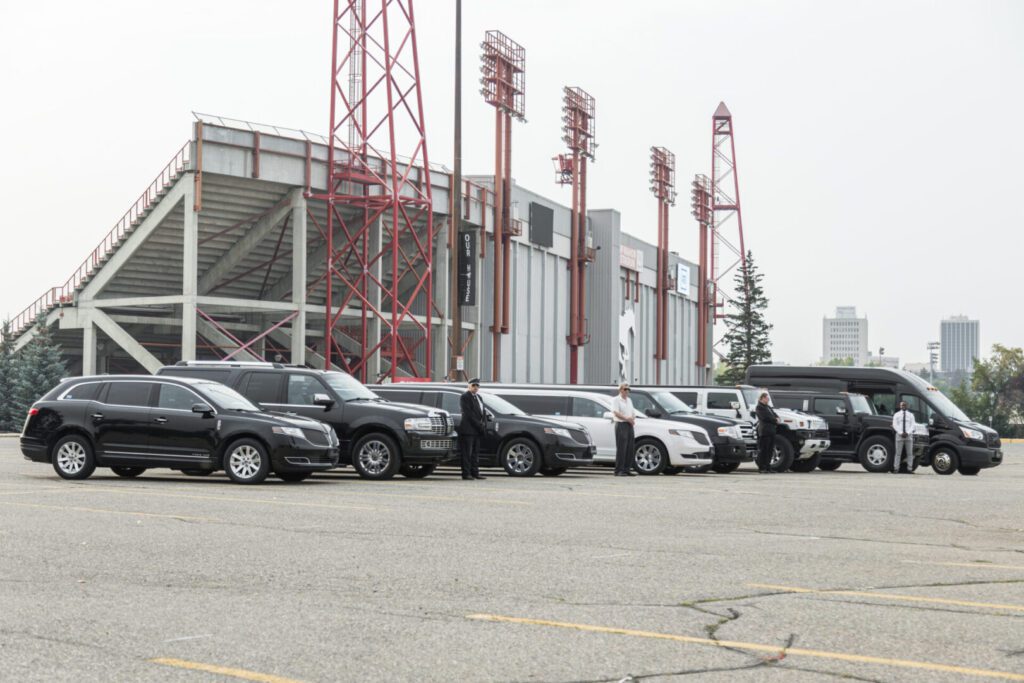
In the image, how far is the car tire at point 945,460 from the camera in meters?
28.8

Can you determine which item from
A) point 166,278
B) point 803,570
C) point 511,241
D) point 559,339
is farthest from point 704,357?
point 803,570

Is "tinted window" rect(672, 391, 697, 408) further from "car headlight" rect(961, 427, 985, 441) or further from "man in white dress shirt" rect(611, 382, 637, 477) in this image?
"car headlight" rect(961, 427, 985, 441)

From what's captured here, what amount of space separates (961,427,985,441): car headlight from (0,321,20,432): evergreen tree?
3805cm

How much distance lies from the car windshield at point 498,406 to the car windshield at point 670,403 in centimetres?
322

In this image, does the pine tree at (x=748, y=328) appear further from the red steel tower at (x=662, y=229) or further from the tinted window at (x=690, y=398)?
the tinted window at (x=690, y=398)

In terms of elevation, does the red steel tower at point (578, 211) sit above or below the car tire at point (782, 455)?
above

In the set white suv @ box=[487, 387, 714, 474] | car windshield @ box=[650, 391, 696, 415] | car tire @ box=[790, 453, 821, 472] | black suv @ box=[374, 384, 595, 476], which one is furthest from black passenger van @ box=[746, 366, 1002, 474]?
black suv @ box=[374, 384, 595, 476]

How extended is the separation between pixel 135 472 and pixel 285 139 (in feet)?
92.2

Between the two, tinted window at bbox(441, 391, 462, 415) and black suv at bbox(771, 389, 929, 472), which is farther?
black suv at bbox(771, 389, 929, 472)

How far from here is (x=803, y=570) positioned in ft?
33.4

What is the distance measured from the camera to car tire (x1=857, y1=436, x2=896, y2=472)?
28889 millimetres

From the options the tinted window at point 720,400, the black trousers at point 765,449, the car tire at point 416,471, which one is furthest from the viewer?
the tinted window at point 720,400

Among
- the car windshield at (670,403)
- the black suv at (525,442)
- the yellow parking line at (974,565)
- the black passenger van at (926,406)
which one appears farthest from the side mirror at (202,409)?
the black passenger van at (926,406)

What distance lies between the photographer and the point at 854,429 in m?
29.3
